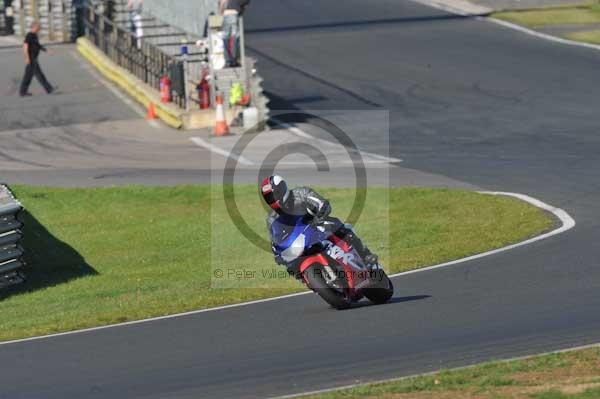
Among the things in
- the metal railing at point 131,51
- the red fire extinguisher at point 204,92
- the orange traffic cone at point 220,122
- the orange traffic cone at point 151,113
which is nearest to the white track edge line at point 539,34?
the metal railing at point 131,51

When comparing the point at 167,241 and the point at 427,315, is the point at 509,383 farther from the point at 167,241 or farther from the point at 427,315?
the point at 167,241

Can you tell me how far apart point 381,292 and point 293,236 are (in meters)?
1.18

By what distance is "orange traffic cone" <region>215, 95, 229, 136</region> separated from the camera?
2567 centimetres

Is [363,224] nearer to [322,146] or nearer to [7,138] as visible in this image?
[322,146]

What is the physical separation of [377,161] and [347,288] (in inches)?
420

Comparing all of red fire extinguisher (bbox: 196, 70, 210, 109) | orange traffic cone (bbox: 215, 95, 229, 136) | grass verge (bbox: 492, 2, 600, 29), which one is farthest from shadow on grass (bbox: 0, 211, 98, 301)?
grass verge (bbox: 492, 2, 600, 29)

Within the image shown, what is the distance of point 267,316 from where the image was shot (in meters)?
11.8

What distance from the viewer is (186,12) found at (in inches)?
1236

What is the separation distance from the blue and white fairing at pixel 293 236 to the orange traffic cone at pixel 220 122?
14512 millimetres

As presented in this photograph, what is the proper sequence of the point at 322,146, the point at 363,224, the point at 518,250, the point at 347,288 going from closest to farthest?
the point at 347,288 < the point at 518,250 < the point at 363,224 < the point at 322,146

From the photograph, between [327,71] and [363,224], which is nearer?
[363,224]

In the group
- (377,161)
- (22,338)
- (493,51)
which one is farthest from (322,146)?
(22,338)

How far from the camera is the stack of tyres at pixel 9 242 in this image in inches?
606

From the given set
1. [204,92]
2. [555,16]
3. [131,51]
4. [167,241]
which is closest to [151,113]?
[204,92]
